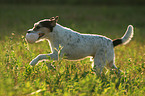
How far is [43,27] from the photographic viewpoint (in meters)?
4.71

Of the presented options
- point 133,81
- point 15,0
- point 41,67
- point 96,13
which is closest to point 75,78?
point 41,67

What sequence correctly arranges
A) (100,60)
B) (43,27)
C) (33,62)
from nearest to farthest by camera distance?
(33,62), (43,27), (100,60)

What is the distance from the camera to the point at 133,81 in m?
4.68

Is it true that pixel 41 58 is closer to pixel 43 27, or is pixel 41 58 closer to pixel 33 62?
pixel 33 62

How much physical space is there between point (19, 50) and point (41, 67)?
2470 mm

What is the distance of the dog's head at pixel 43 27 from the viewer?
470 cm

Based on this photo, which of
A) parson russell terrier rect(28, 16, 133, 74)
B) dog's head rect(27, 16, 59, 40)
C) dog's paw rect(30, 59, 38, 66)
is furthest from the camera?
parson russell terrier rect(28, 16, 133, 74)

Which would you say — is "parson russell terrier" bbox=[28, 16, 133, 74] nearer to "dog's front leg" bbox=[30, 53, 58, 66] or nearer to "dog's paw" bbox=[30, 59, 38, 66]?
"dog's front leg" bbox=[30, 53, 58, 66]

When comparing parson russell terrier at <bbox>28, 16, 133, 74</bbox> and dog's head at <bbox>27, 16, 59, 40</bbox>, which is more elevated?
dog's head at <bbox>27, 16, 59, 40</bbox>

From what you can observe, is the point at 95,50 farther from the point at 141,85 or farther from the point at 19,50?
the point at 19,50

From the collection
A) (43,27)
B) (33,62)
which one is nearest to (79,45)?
(43,27)

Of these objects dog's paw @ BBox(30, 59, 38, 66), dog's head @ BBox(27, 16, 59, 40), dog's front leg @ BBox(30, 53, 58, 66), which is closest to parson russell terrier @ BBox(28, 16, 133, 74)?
dog's head @ BBox(27, 16, 59, 40)

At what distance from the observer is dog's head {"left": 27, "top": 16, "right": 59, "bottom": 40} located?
15.4 ft

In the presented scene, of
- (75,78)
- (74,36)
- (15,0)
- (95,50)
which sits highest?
(15,0)
